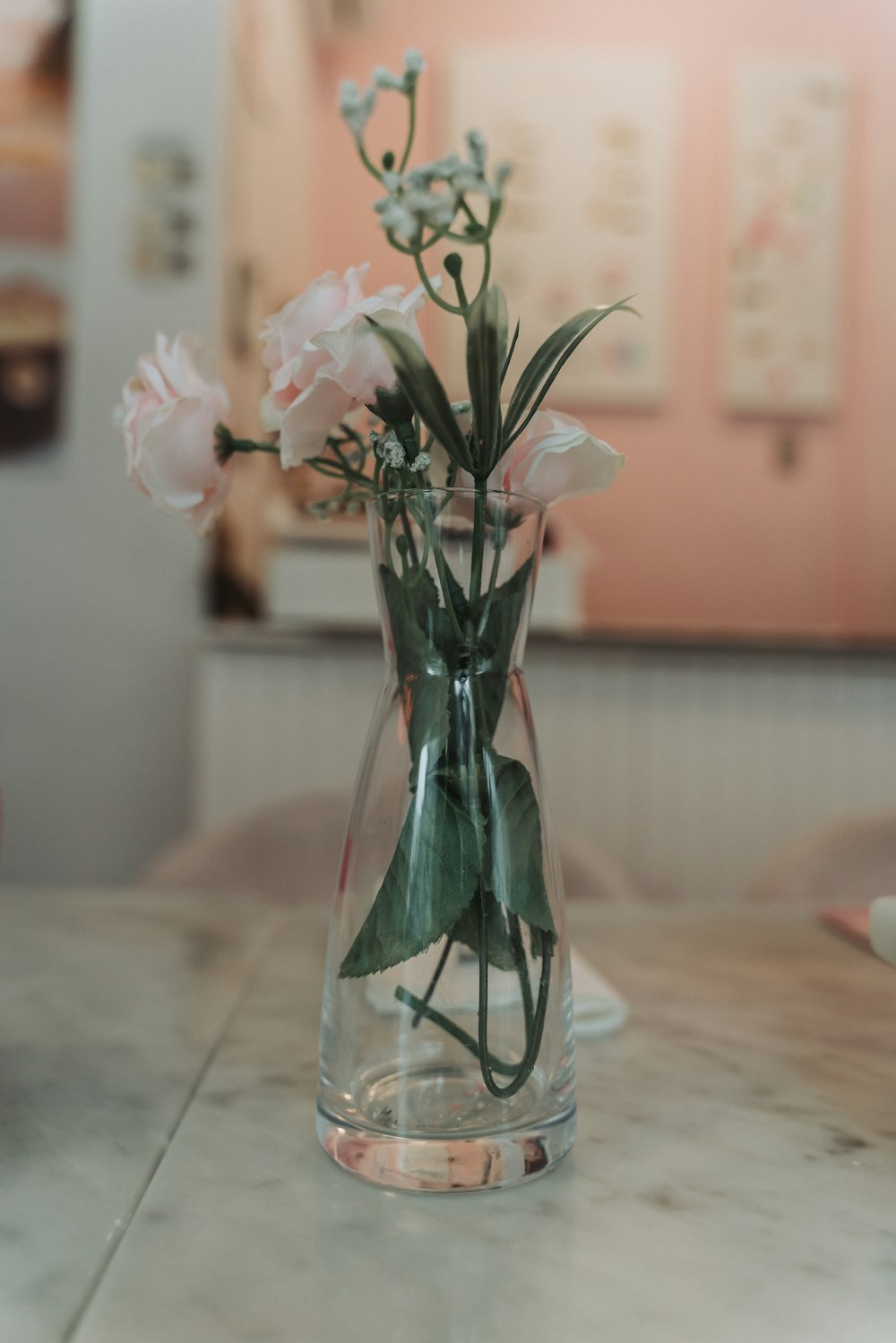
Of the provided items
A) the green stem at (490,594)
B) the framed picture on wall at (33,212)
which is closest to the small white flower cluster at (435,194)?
the green stem at (490,594)

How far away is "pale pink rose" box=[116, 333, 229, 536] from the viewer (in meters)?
0.41

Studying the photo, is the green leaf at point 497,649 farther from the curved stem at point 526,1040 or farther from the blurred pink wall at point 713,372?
the blurred pink wall at point 713,372

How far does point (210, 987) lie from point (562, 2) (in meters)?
3.01

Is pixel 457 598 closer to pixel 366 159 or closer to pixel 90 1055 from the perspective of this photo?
pixel 366 159

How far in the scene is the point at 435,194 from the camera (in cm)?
32

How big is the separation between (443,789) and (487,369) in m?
0.14

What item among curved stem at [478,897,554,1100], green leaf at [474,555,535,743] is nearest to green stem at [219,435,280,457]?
green leaf at [474,555,535,743]

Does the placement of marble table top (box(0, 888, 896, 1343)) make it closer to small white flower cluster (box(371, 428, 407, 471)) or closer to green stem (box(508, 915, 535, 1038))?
green stem (box(508, 915, 535, 1038))

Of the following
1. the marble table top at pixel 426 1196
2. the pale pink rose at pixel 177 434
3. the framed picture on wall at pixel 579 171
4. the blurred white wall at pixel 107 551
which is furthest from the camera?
the framed picture on wall at pixel 579 171

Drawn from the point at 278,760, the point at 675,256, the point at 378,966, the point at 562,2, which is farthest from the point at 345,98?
the point at 562,2

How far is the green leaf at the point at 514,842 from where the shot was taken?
0.36 metres

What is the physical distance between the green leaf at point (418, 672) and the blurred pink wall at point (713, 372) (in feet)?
8.41

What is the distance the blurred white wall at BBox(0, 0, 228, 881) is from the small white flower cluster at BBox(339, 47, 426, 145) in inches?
61.9

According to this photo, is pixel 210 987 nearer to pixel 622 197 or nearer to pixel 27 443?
pixel 27 443
